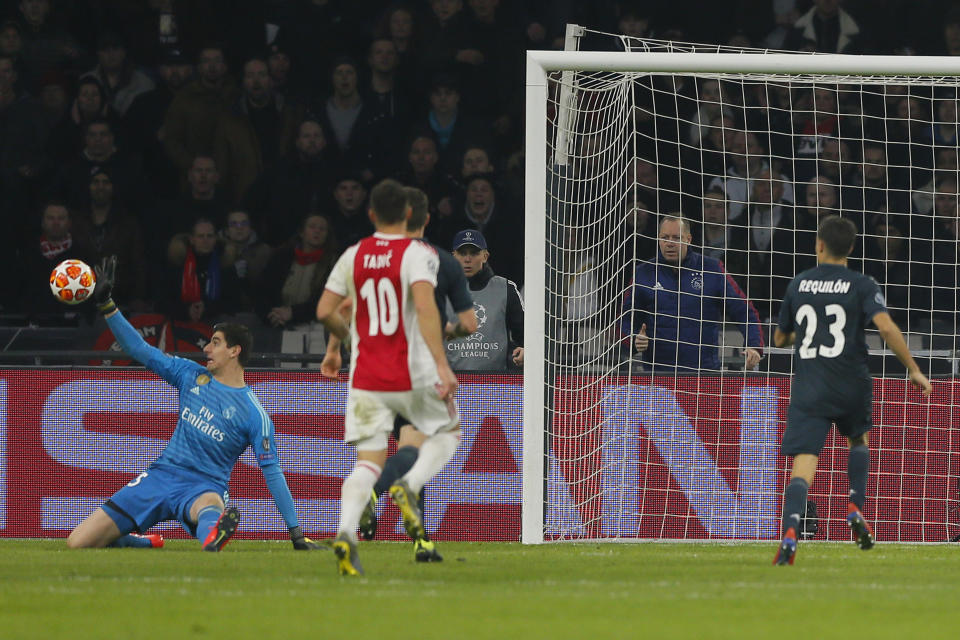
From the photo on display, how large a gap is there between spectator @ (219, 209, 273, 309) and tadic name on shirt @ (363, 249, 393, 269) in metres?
6.51

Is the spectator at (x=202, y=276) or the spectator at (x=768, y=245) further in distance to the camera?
the spectator at (x=202, y=276)

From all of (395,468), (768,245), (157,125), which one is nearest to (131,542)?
(395,468)

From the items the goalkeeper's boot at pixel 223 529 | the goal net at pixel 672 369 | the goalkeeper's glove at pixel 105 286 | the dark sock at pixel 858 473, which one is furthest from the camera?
the goal net at pixel 672 369

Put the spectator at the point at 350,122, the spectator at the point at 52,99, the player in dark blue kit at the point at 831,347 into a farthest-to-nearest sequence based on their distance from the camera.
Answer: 1. the spectator at the point at 52,99
2. the spectator at the point at 350,122
3. the player in dark blue kit at the point at 831,347

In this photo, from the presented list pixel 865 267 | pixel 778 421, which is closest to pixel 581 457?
pixel 778 421

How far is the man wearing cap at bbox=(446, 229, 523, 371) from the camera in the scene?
10594 mm

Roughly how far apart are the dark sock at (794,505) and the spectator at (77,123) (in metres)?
8.72

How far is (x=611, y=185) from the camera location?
11055 millimetres

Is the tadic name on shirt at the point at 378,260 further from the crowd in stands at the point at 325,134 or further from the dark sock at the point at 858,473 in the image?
the crowd in stands at the point at 325,134

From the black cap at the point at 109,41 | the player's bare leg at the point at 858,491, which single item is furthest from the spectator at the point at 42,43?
the player's bare leg at the point at 858,491

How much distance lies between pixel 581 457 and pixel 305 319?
3.35m

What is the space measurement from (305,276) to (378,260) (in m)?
6.20

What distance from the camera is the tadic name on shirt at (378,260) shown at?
704 cm

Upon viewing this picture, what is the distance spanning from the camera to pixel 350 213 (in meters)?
13.7
